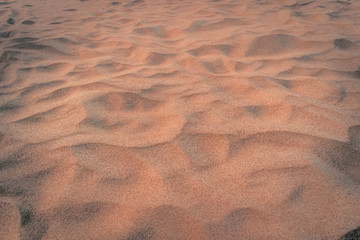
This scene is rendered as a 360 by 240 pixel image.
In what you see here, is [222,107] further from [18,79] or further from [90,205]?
Result: [18,79]

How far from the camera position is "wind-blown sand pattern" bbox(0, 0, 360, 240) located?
842 mm

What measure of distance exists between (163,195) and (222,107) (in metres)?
0.64

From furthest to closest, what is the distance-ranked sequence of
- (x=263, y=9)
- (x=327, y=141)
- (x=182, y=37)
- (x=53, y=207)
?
1. (x=263, y=9)
2. (x=182, y=37)
3. (x=327, y=141)
4. (x=53, y=207)

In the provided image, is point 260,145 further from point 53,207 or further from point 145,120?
point 53,207

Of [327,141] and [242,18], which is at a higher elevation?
[242,18]

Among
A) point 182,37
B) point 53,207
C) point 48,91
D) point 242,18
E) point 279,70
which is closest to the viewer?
point 53,207

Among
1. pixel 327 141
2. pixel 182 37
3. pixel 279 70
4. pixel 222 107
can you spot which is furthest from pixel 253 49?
pixel 327 141

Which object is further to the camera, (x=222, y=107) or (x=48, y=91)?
(x=48, y=91)

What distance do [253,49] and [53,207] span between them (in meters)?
1.81

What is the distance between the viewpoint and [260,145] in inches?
43.4

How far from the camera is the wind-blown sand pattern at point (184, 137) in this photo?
842mm

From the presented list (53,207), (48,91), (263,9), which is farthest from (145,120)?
(263,9)

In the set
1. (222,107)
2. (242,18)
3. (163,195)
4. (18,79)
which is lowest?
(163,195)

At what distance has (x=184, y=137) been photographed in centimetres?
116
